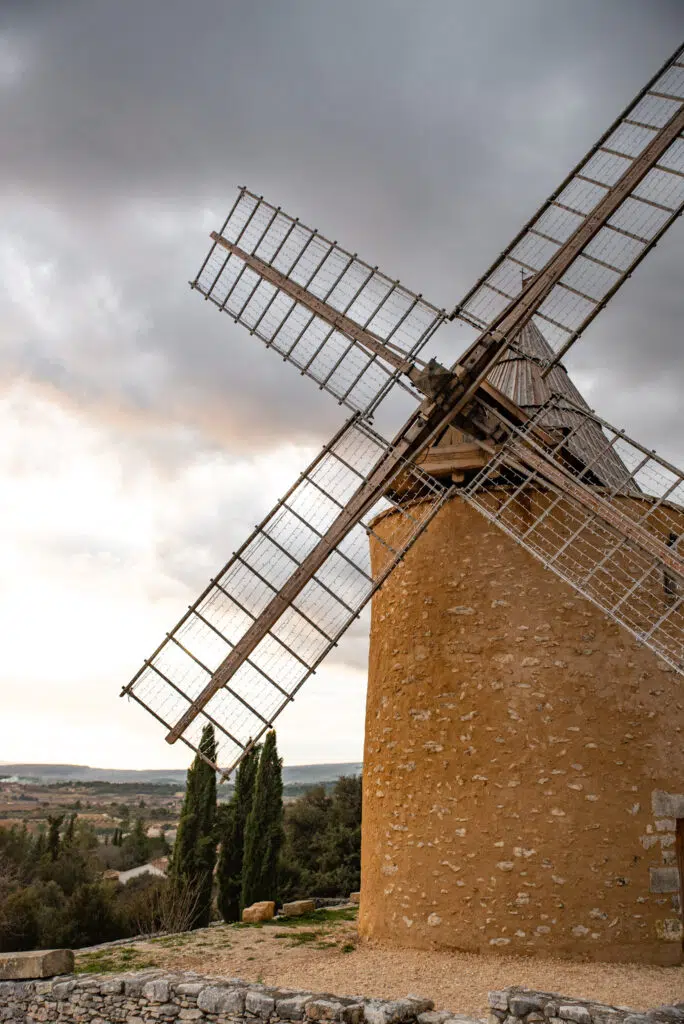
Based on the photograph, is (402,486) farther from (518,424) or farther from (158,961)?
(158,961)

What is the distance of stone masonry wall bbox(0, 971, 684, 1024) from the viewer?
13.9ft

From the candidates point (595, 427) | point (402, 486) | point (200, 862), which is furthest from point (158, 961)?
point (200, 862)

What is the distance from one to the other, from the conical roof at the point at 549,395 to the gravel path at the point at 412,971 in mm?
4078

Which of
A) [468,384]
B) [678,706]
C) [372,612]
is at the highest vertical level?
[468,384]

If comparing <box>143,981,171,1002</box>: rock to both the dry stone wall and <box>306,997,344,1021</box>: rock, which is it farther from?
the dry stone wall

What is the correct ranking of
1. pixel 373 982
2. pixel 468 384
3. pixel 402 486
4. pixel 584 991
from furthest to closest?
pixel 402 486 < pixel 468 384 < pixel 373 982 < pixel 584 991

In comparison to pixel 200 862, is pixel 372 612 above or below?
above

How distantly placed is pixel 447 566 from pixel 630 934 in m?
3.31

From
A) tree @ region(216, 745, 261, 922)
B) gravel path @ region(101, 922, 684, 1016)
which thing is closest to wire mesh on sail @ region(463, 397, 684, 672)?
gravel path @ region(101, 922, 684, 1016)

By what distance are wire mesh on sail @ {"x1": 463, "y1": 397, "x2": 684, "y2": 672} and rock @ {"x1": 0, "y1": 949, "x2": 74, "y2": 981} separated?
520 cm

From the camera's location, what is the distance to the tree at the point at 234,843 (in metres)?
14.7

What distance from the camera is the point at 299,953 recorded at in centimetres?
683

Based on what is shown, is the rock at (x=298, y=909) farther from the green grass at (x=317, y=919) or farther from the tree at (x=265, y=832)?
the tree at (x=265, y=832)

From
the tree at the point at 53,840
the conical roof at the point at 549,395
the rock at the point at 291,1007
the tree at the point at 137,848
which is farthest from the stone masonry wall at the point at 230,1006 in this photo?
the tree at the point at 137,848
